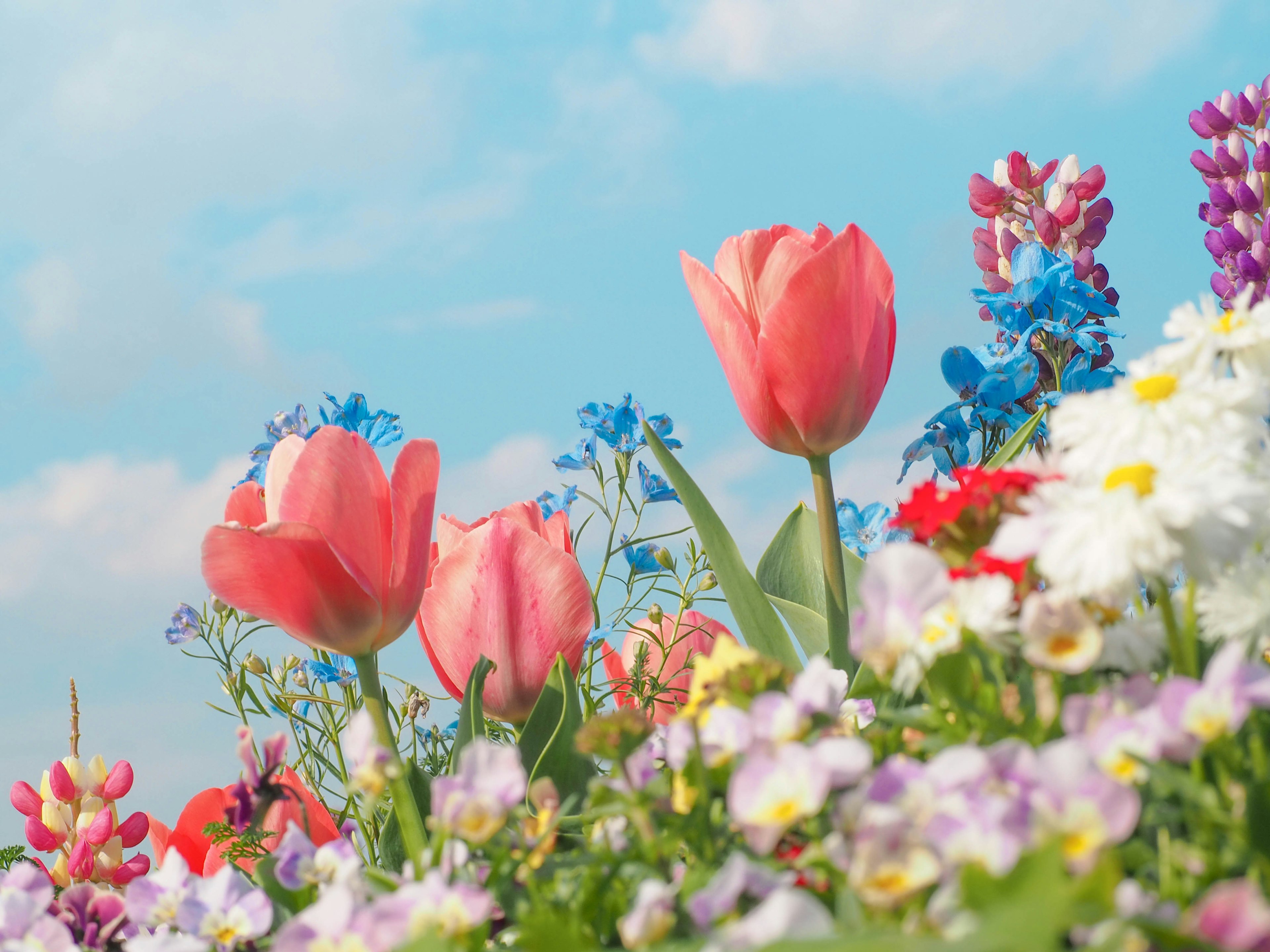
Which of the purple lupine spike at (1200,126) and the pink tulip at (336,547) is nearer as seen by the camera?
the pink tulip at (336,547)

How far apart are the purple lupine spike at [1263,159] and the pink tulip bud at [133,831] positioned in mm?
2482

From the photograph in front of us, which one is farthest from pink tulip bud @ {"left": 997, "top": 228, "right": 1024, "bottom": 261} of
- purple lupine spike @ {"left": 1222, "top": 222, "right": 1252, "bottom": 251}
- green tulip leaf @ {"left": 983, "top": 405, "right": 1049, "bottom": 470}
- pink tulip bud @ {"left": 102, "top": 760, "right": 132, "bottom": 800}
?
pink tulip bud @ {"left": 102, "top": 760, "right": 132, "bottom": 800}

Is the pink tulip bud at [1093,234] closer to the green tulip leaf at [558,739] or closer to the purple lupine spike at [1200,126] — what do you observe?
the purple lupine spike at [1200,126]

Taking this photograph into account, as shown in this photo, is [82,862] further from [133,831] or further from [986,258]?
[986,258]

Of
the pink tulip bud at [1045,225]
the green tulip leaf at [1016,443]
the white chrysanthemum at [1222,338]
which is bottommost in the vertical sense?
the white chrysanthemum at [1222,338]

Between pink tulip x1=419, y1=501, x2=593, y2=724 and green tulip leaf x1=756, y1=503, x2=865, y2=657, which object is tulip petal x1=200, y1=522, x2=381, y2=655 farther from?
green tulip leaf x1=756, y1=503, x2=865, y2=657

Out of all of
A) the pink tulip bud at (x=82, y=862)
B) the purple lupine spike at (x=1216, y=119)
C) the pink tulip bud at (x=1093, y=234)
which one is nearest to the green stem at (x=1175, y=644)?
the pink tulip bud at (x=82, y=862)

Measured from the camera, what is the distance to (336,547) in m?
0.94

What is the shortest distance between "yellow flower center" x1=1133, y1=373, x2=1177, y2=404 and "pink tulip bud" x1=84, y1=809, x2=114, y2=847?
4.18 feet

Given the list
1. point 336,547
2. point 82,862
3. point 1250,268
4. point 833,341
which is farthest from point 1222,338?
point 1250,268

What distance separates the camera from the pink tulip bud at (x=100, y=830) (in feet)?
4.37

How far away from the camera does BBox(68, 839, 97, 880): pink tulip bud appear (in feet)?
4.24

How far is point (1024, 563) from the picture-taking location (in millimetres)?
582

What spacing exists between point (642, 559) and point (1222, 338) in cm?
103
